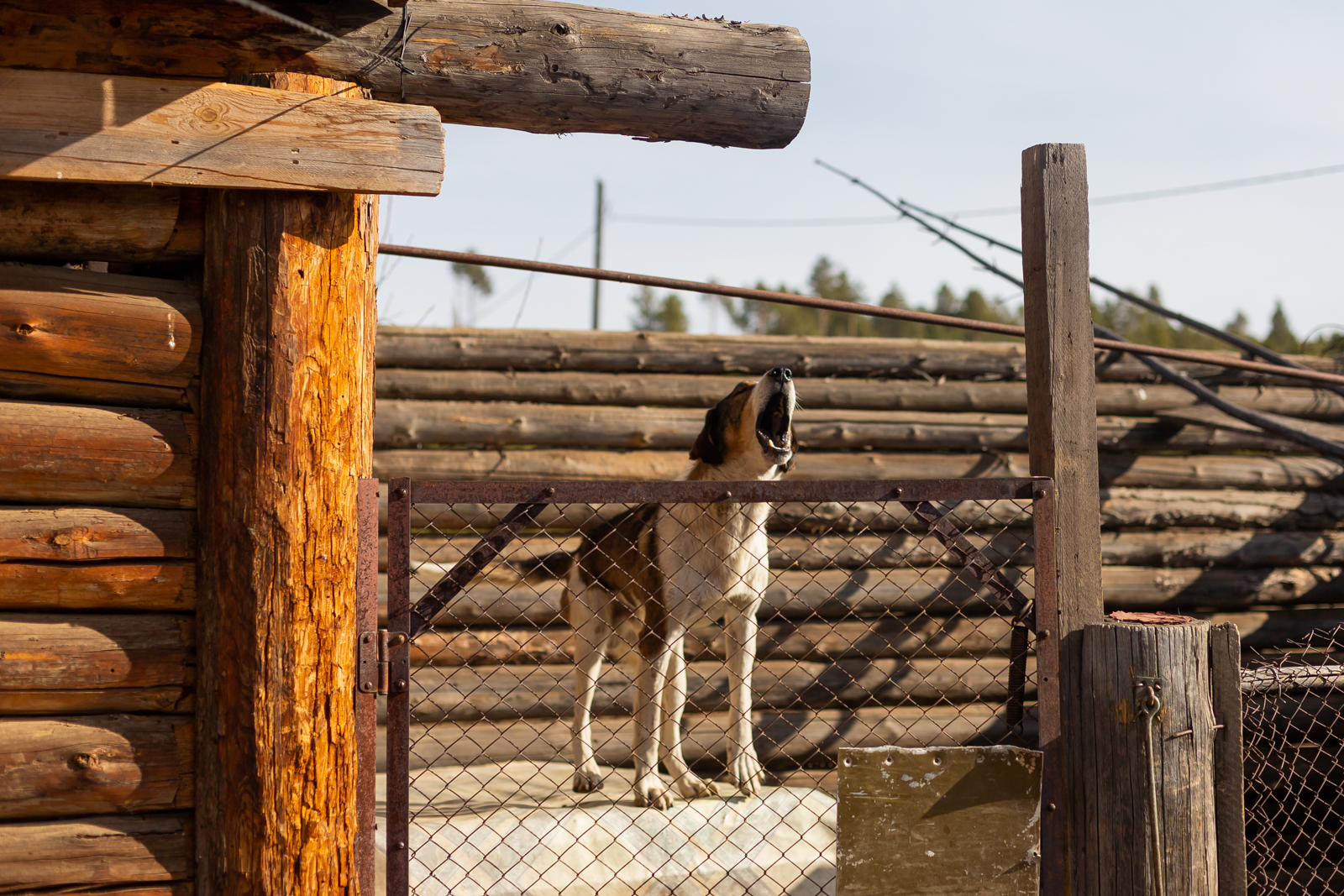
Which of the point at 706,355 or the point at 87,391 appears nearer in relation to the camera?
→ the point at 87,391

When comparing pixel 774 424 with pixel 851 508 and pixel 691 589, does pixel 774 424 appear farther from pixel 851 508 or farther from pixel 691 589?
pixel 851 508

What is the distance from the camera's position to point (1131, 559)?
716 centimetres

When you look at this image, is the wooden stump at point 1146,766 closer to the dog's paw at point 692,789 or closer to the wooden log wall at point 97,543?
the dog's paw at point 692,789

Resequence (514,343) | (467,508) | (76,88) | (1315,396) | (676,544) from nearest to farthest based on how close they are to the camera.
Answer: (76,88) → (676,544) → (467,508) → (514,343) → (1315,396)

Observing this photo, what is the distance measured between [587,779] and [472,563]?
97.7 inches

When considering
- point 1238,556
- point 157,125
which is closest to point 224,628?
point 157,125

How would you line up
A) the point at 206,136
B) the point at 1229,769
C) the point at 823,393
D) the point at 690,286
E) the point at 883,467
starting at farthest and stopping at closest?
1. the point at 823,393
2. the point at 883,467
3. the point at 690,286
4. the point at 1229,769
5. the point at 206,136

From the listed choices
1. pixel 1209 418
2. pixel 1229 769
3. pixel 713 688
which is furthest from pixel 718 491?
pixel 1209 418

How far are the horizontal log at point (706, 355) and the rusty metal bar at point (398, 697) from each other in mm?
4344

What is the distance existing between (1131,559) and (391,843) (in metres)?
6.16

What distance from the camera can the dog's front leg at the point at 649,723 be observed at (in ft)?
14.4

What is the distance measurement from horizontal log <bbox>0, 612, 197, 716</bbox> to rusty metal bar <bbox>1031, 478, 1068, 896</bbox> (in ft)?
8.84

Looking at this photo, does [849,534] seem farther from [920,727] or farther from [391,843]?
[391,843]

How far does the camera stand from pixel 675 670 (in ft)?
16.2
